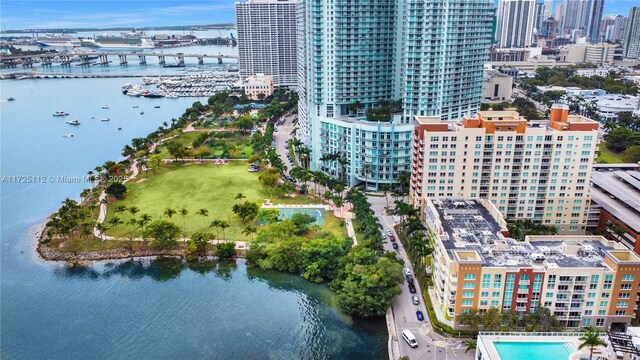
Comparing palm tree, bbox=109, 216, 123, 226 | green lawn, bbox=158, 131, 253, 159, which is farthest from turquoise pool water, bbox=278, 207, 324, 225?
green lawn, bbox=158, 131, 253, 159

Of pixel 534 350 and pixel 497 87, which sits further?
pixel 497 87

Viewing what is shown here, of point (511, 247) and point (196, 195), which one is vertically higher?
point (511, 247)

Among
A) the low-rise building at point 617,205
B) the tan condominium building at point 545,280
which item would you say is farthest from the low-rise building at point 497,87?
the tan condominium building at point 545,280

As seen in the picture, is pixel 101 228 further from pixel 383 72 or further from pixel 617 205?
pixel 617 205

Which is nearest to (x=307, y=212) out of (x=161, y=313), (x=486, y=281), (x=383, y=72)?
(x=161, y=313)

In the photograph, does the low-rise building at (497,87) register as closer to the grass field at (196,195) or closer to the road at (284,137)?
the road at (284,137)

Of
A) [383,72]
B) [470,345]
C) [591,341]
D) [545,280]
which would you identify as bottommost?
[470,345]

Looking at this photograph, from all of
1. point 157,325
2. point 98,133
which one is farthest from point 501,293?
point 98,133

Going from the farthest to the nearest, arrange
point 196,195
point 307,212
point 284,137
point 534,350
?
point 284,137
point 196,195
point 307,212
point 534,350
